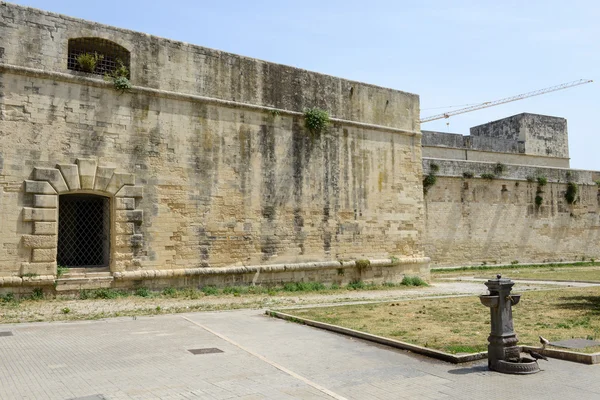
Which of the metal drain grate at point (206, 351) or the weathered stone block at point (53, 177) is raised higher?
the weathered stone block at point (53, 177)

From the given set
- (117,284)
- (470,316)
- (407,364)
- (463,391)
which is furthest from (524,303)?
(117,284)

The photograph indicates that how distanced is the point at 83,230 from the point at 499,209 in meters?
19.8

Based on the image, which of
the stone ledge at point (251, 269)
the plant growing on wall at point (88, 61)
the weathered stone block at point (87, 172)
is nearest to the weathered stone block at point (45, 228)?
the weathered stone block at point (87, 172)

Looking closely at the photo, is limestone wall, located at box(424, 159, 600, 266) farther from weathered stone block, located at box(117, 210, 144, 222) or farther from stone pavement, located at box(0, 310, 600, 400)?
stone pavement, located at box(0, 310, 600, 400)

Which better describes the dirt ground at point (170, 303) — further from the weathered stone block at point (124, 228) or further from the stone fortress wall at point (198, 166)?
the weathered stone block at point (124, 228)

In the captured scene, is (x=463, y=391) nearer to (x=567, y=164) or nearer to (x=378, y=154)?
(x=378, y=154)

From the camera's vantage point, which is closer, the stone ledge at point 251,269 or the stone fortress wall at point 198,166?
the stone fortress wall at point 198,166

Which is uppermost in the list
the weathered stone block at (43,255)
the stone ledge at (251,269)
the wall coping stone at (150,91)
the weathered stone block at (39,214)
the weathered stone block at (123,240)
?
the wall coping stone at (150,91)

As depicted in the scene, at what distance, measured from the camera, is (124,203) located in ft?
40.0

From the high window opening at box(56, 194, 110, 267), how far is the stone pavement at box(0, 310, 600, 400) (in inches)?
158

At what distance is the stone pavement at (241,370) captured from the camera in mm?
4961

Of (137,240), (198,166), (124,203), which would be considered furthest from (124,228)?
(198,166)

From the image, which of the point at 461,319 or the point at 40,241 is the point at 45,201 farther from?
the point at 461,319

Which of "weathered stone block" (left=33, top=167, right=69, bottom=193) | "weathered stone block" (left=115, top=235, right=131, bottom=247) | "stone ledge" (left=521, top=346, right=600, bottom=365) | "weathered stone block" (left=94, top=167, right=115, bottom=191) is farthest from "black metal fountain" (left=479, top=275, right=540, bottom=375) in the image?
"weathered stone block" (left=33, top=167, right=69, bottom=193)
